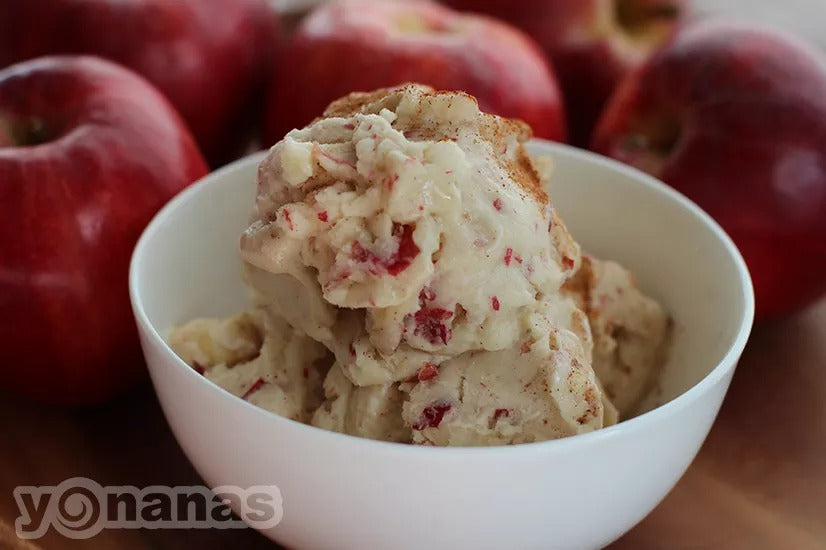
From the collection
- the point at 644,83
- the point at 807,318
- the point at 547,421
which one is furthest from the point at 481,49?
the point at 547,421

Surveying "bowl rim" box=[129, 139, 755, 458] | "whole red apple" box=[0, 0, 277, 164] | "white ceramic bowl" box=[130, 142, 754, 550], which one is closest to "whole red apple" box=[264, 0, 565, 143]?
"whole red apple" box=[0, 0, 277, 164]

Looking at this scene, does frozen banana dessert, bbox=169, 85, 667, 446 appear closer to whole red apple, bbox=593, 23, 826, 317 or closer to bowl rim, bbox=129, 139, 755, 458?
bowl rim, bbox=129, 139, 755, 458

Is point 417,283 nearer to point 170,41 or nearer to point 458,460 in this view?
point 458,460

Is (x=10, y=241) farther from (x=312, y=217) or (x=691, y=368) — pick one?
(x=691, y=368)

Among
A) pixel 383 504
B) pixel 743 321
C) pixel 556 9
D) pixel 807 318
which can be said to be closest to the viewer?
pixel 383 504

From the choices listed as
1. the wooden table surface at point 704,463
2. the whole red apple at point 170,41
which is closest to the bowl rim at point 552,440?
the wooden table surface at point 704,463

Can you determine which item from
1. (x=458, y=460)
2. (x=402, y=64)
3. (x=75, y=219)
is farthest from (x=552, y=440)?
(x=402, y=64)
